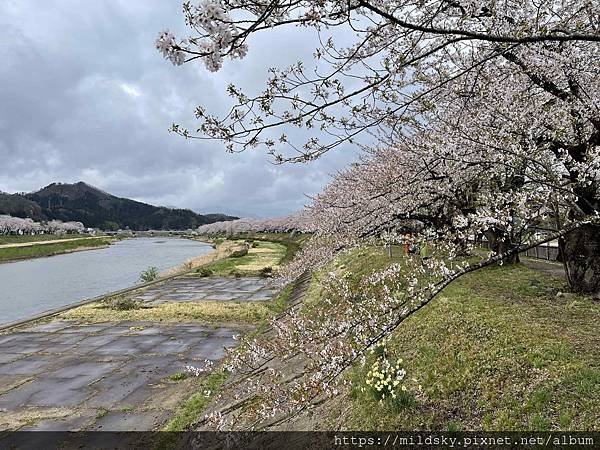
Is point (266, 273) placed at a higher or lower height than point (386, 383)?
lower

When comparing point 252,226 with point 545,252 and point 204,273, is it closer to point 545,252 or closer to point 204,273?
point 204,273

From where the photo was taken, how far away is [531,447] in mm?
4238

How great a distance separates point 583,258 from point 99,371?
39.4ft

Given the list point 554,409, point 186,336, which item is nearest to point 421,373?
point 554,409

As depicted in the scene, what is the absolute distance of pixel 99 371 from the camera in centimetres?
1222

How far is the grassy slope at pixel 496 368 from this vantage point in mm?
4738

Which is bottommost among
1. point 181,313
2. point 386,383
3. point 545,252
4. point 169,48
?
point 181,313

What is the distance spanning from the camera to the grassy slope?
4738 mm

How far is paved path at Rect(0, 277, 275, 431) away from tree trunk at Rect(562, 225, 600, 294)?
28.7ft

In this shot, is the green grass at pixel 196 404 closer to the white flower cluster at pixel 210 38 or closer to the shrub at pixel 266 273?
the white flower cluster at pixel 210 38

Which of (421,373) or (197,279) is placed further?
(197,279)

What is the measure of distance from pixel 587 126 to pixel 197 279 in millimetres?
27652

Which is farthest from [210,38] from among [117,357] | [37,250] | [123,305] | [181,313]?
[37,250]

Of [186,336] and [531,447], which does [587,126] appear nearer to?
[531,447]
